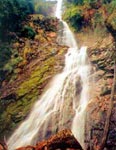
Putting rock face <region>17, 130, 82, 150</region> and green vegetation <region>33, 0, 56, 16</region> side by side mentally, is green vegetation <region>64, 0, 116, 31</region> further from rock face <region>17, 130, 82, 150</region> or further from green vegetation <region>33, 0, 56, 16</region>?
rock face <region>17, 130, 82, 150</region>

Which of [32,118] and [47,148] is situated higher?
[32,118]

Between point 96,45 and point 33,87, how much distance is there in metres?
1.93

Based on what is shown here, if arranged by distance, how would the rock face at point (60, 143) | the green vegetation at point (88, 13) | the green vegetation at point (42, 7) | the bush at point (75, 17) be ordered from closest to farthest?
the rock face at point (60, 143)
the green vegetation at point (88, 13)
the bush at point (75, 17)
the green vegetation at point (42, 7)

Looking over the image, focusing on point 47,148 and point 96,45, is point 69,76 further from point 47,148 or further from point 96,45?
point 47,148

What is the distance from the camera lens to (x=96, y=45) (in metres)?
9.13

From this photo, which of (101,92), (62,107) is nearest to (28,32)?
(62,107)

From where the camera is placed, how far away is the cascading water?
8.05 metres

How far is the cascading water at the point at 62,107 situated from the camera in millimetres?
8047

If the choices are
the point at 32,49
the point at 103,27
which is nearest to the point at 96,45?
the point at 103,27

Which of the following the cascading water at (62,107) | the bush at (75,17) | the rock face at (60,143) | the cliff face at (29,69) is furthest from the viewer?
the bush at (75,17)

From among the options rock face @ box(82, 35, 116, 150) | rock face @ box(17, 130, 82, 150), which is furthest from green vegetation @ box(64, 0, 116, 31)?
rock face @ box(17, 130, 82, 150)

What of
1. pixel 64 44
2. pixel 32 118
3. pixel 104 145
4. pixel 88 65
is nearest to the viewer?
pixel 104 145

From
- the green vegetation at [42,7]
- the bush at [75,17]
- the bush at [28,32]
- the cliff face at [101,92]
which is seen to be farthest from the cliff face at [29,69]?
the cliff face at [101,92]

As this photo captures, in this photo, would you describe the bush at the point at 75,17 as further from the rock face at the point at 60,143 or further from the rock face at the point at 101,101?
the rock face at the point at 60,143
